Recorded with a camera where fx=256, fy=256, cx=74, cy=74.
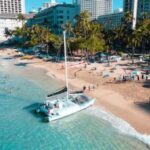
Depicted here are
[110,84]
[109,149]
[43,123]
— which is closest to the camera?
[109,149]

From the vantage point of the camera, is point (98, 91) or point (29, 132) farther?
point (98, 91)

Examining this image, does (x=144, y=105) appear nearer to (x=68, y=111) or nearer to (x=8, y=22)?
(x=68, y=111)

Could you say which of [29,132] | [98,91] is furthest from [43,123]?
[98,91]

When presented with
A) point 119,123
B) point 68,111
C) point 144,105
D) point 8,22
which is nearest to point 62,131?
point 68,111

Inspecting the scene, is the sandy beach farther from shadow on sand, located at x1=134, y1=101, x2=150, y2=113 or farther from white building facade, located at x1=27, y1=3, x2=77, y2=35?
white building facade, located at x1=27, y1=3, x2=77, y2=35

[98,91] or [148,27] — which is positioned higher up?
[148,27]

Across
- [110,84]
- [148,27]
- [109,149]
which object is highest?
[148,27]

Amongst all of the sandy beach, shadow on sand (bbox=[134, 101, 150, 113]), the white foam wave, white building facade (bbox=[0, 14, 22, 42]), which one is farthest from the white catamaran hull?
white building facade (bbox=[0, 14, 22, 42])

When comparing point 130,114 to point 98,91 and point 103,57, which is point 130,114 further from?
point 103,57
